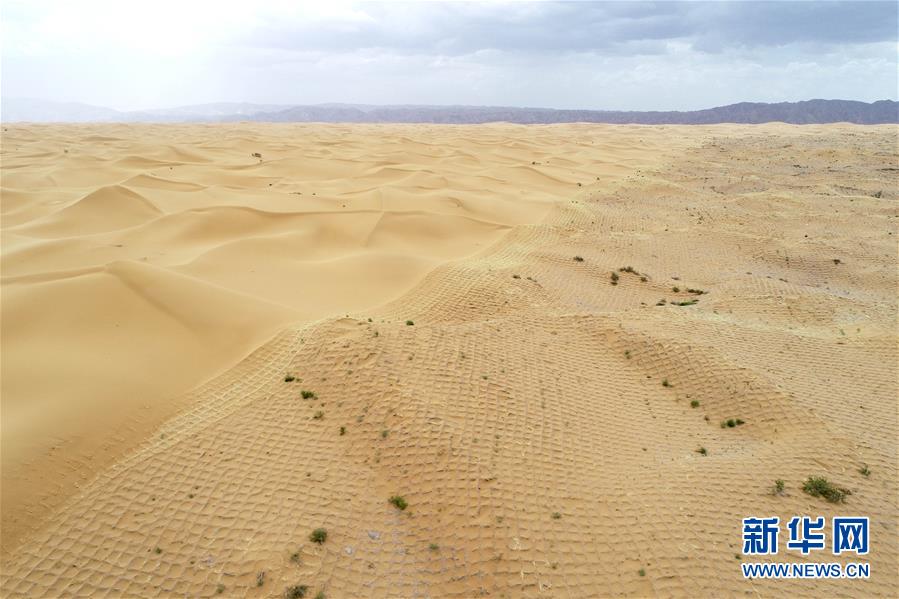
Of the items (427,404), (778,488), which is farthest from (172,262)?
(778,488)

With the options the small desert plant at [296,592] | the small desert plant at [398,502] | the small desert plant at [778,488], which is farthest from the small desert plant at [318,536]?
the small desert plant at [778,488]

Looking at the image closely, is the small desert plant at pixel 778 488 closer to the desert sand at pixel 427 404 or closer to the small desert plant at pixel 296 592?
the desert sand at pixel 427 404

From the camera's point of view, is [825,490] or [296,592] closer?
[296,592]

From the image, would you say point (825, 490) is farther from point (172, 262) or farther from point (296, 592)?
point (172, 262)

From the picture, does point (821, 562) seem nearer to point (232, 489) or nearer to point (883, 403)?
point (883, 403)

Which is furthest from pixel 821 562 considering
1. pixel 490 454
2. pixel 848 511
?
pixel 490 454

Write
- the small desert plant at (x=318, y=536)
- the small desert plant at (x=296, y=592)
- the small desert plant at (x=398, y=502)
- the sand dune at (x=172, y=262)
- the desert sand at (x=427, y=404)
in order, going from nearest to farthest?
the small desert plant at (x=296, y=592)
the desert sand at (x=427, y=404)
the small desert plant at (x=318, y=536)
the small desert plant at (x=398, y=502)
the sand dune at (x=172, y=262)
